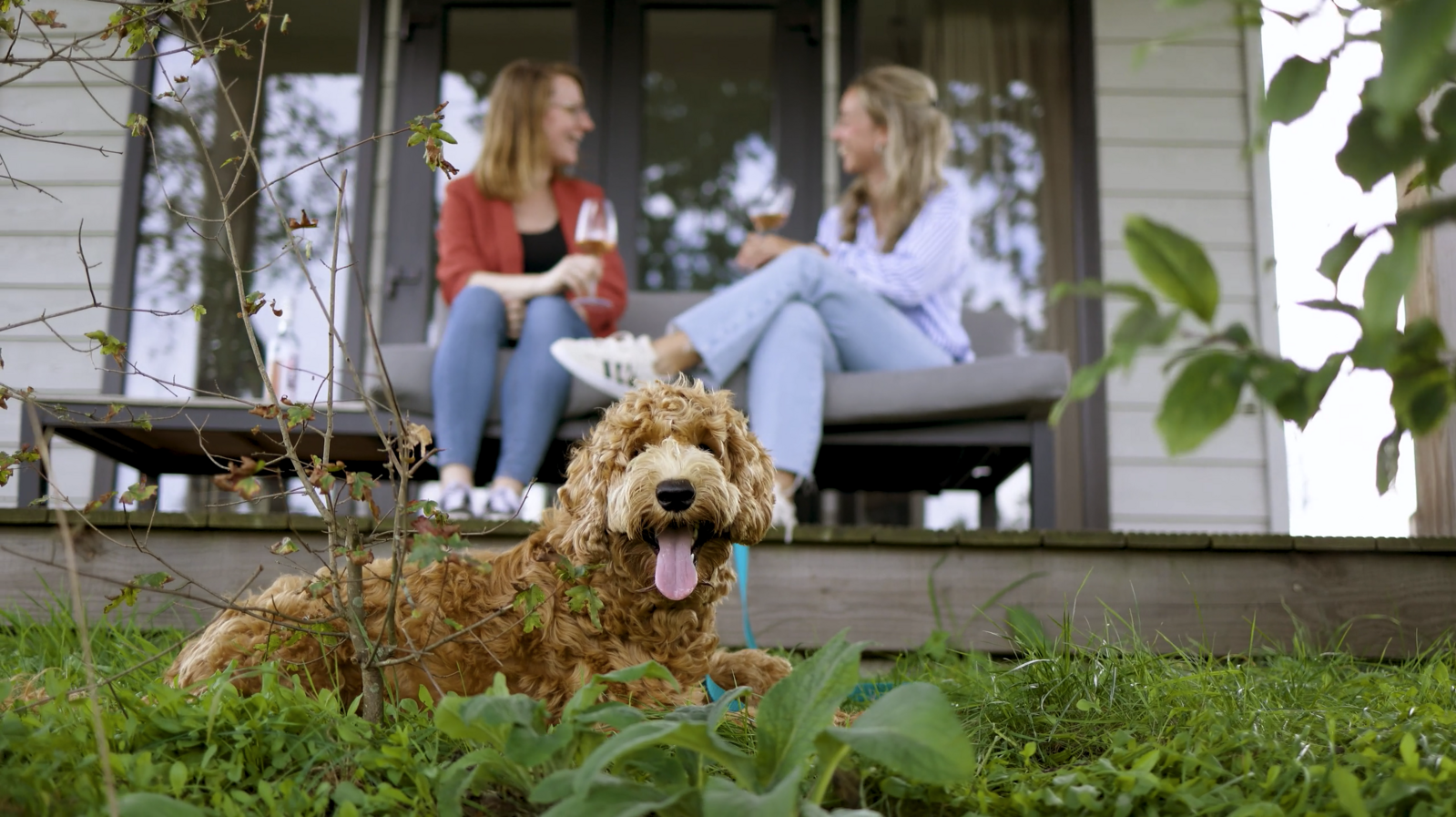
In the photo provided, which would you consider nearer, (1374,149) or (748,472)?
(1374,149)

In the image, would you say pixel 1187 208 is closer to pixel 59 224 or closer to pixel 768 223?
pixel 768 223

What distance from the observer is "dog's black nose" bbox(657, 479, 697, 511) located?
1929mm

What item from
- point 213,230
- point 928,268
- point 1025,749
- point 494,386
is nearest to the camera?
point 1025,749

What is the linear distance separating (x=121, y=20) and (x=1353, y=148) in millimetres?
1742

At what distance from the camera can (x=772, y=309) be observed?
152 inches

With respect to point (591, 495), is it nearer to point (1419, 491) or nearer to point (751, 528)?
point (751, 528)

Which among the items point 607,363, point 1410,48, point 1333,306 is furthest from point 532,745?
point 607,363

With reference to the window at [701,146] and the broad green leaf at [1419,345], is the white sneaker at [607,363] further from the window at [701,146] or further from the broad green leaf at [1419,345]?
the window at [701,146]

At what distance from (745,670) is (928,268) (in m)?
2.50

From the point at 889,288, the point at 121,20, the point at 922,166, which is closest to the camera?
the point at 121,20

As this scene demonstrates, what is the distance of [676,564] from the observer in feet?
6.42

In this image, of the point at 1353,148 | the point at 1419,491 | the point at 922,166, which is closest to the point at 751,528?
the point at 1353,148

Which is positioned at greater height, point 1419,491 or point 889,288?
point 889,288

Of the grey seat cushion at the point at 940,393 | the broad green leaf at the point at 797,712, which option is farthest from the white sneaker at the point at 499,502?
the broad green leaf at the point at 797,712
